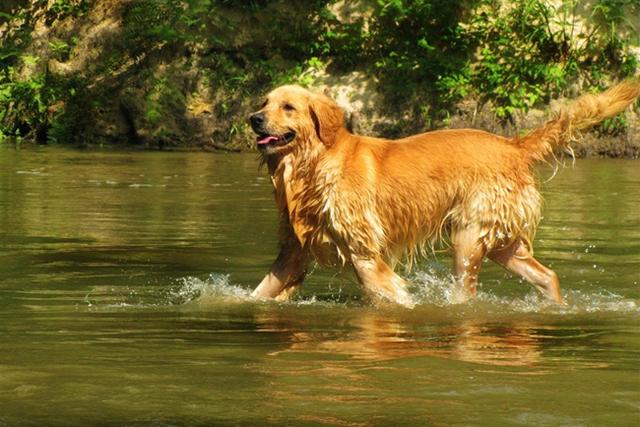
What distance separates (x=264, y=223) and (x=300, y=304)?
4195 millimetres

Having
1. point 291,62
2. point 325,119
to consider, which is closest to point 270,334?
point 325,119

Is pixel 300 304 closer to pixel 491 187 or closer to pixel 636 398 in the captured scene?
pixel 491 187

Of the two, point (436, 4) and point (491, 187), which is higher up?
point (436, 4)

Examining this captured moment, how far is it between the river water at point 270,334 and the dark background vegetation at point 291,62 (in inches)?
362

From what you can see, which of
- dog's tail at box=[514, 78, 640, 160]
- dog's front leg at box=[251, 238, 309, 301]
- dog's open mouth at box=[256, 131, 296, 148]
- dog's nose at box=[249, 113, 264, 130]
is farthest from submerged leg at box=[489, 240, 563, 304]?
dog's nose at box=[249, 113, 264, 130]

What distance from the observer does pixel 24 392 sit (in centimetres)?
521

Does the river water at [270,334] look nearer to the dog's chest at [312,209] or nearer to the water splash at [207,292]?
the water splash at [207,292]

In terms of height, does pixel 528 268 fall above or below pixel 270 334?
above

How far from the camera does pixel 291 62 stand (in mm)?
23766

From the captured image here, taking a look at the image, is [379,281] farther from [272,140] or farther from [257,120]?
[257,120]

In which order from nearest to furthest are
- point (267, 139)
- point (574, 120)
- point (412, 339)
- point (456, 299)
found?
point (412, 339), point (267, 139), point (456, 299), point (574, 120)

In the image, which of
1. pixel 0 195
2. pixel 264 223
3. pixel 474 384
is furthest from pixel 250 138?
pixel 474 384

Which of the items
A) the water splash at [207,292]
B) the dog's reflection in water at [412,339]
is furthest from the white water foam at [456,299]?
the dog's reflection in water at [412,339]

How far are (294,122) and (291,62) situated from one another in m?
16.0
